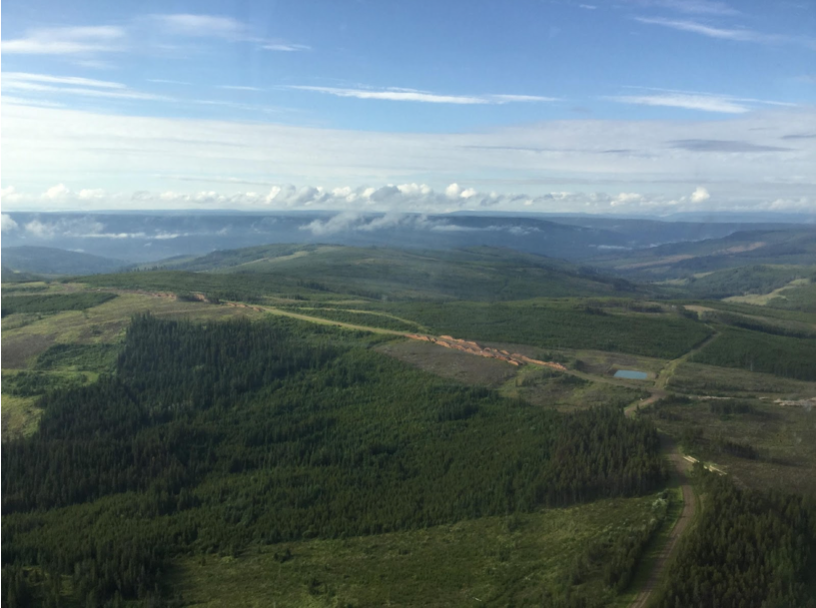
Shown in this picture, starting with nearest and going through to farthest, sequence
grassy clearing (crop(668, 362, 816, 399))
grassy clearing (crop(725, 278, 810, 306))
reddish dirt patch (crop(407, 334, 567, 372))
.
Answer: grassy clearing (crop(668, 362, 816, 399)), reddish dirt patch (crop(407, 334, 567, 372)), grassy clearing (crop(725, 278, 810, 306))

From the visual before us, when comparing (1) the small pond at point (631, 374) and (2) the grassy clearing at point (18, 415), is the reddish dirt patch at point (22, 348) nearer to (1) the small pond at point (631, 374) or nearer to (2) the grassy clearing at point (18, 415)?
(2) the grassy clearing at point (18, 415)

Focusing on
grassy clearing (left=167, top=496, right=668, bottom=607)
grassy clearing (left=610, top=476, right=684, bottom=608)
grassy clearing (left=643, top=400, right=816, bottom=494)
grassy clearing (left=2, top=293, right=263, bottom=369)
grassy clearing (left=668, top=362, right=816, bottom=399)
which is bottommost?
grassy clearing (left=167, top=496, right=668, bottom=607)

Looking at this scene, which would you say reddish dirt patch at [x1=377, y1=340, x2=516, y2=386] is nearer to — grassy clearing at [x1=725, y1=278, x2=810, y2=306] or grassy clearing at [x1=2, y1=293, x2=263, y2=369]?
grassy clearing at [x1=2, y1=293, x2=263, y2=369]

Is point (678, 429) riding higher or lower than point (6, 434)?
higher

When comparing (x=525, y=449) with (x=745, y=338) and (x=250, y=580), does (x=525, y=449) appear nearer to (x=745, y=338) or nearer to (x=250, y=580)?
(x=250, y=580)

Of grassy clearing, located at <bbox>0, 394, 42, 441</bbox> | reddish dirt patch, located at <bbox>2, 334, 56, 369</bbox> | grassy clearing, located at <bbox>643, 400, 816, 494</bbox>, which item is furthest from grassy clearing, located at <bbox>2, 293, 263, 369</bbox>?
grassy clearing, located at <bbox>643, 400, 816, 494</bbox>

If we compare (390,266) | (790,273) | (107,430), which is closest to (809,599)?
(107,430)
